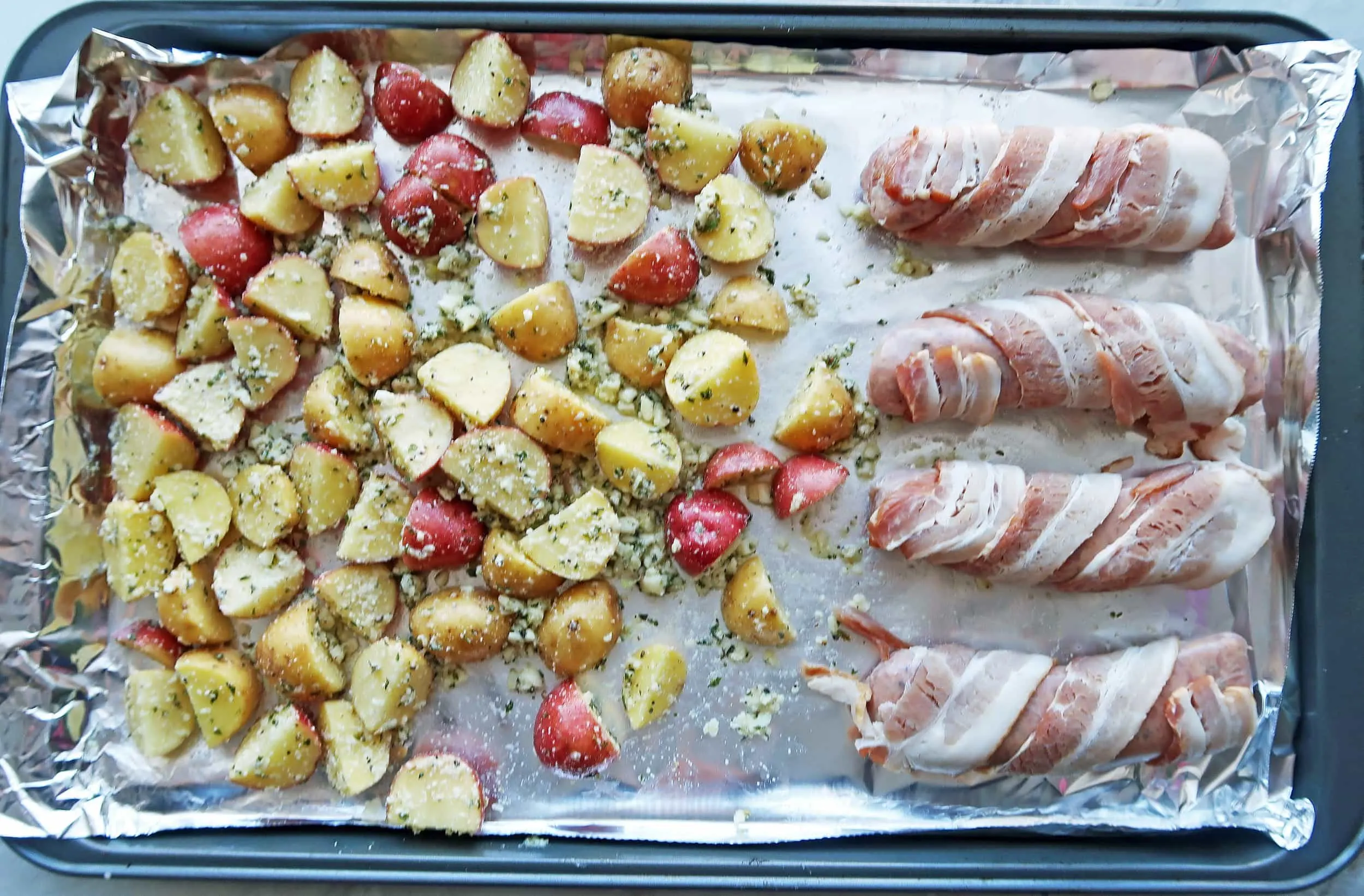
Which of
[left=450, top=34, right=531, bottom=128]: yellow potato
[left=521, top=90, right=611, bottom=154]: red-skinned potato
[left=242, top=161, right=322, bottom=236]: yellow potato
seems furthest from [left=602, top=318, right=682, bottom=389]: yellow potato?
[left=242, top=161, right=322, bottom=236]: yellow potato

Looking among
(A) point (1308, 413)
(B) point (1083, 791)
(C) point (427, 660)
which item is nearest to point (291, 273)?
(C) point (427, 660)

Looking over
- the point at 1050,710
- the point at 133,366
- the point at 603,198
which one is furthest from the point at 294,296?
the point at 1050,710

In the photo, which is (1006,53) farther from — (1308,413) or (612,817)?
(612,817)

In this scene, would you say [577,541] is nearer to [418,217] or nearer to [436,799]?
[436,799]

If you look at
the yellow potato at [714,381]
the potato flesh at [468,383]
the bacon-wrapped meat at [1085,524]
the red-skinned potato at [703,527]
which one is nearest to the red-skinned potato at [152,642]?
the potato flesh at [468,383]

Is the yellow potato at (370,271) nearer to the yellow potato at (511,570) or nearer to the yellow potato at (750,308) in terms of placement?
the yellow potato at (511,570)

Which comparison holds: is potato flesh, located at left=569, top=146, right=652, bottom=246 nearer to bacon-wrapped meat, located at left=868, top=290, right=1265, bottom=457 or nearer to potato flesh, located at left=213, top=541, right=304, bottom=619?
bacon-wrapped meat, located at left=868, top=290, right=1265, bottom=457
